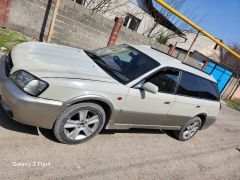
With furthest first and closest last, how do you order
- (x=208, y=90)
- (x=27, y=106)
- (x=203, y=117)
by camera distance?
(x=203, y=117)
(x=208, y=90)
(x=27, y=106)

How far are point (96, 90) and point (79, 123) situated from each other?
61cm

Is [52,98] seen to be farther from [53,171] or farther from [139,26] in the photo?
[139,26]

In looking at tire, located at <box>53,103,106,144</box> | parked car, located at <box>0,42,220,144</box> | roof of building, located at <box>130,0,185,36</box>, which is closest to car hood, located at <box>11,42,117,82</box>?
parked car, located at <box>0,42,220,144</box>

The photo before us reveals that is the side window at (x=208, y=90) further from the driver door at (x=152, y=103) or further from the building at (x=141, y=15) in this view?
the building at (x=141, y=15)

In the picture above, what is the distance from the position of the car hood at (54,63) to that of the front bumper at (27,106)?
0.31 metres

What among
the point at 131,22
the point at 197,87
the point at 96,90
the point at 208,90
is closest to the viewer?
the point at 96,90

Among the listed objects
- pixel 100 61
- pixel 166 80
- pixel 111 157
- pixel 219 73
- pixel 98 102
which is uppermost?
pixel 166 80

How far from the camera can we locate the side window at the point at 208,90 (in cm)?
602

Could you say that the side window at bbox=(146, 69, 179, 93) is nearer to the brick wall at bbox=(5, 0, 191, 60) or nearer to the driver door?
the driver door

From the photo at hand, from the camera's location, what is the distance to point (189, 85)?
559 centimetres

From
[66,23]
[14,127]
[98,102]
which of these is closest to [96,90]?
[98,102]

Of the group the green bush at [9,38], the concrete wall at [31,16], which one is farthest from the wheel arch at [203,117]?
the concrete wall at [31,16]

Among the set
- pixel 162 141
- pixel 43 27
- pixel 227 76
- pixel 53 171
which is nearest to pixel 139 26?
pixel 227 76

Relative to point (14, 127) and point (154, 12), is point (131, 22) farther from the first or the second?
point (14, 127)
